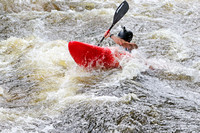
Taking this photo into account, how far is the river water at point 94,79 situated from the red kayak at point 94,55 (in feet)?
0.44

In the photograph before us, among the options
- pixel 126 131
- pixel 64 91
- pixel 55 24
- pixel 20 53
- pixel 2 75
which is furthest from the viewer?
pixel 55 24

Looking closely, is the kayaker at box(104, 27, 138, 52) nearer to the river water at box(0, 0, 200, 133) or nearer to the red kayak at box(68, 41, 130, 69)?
the red kayak at box(68, 41, 130, 69)

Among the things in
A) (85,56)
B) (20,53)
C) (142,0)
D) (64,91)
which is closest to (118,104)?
(64,91)

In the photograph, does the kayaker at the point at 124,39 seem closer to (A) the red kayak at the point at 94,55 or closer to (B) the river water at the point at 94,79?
(A) the red kayak at the point at 94,55

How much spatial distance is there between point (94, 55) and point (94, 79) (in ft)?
1.55

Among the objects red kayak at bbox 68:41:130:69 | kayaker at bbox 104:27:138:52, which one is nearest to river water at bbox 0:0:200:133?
red kayak at bbox 68:41:130:69

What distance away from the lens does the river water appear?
2.86 m

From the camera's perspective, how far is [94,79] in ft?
13.4

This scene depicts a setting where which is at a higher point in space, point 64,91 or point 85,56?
point 85,56

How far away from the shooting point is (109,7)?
8.94 metres

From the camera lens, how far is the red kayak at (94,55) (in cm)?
422

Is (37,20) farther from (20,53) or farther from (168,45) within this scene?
(168,45)

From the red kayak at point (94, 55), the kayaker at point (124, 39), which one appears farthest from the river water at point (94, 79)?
the kayaker at point (124, 39)

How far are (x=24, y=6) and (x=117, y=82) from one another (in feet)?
19.0
